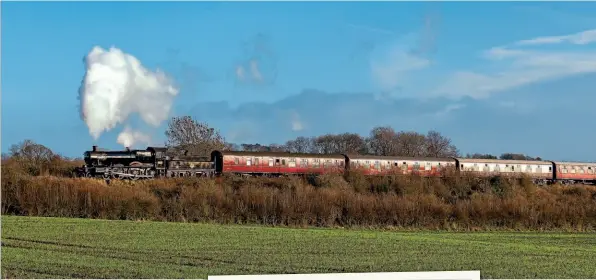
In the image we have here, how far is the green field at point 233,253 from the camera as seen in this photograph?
1419 cm

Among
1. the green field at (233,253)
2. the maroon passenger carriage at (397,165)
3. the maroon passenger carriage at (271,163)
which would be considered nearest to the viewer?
the green field at (233,253)

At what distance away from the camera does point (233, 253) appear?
56.2 ft

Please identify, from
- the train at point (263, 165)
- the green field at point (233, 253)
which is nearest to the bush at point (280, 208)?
the green field at point (233, 253)

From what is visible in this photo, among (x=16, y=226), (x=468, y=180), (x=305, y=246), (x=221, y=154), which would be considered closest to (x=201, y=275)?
(x=305, y=246)

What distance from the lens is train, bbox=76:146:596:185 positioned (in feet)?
143

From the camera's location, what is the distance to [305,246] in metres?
19.1

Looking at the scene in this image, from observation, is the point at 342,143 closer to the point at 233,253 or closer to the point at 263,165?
the point at 263,165

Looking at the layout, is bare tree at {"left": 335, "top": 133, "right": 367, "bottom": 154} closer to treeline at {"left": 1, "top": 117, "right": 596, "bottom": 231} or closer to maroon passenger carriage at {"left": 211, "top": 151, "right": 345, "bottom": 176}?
maroon passenger carriage at {"left": 211, "top": 151, "right": 345, "bottom": 176}

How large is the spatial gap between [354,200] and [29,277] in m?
21.0

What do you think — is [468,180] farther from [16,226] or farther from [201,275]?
[201,275]

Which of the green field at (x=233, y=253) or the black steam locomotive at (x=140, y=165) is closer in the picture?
the green field at (x=233, y=253)

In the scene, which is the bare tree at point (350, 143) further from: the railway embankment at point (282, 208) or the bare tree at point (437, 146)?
the railway embankment at point (282, 208)

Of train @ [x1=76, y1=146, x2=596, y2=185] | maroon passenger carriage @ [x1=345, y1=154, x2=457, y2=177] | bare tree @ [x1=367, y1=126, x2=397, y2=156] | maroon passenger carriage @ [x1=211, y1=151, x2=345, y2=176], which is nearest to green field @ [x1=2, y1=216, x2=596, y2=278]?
train @ [x1=76, y1=146, x2=596, y2=185]

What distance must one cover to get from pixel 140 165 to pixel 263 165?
26.3 feet
